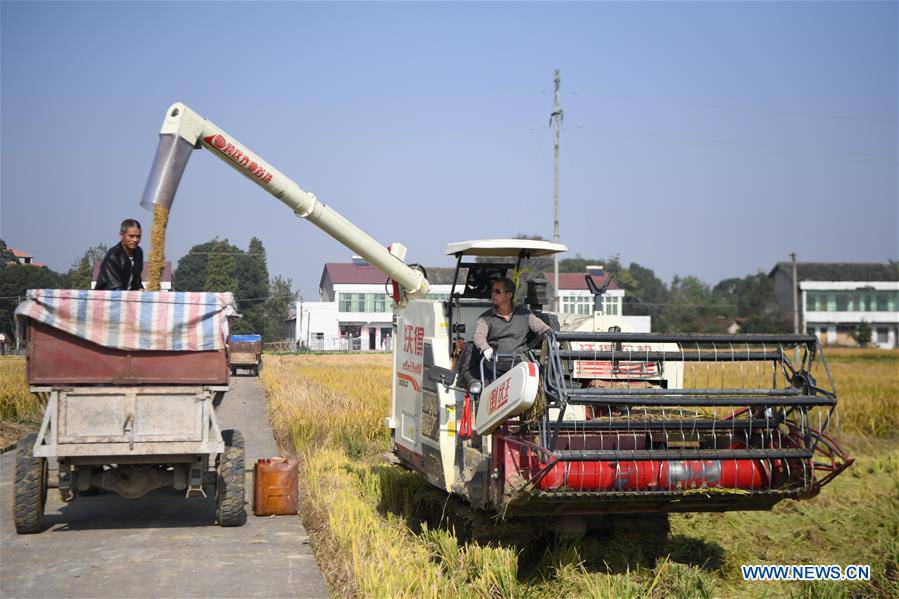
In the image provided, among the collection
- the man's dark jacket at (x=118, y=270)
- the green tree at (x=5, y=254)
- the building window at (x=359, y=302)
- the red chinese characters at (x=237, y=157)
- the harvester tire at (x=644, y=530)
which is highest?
the building window at (x=359, y=302)

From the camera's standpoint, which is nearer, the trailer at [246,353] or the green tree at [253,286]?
the trailer at [246,353]

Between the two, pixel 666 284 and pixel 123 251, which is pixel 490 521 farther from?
pixel 666 284

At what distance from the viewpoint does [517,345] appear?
27.2 ft

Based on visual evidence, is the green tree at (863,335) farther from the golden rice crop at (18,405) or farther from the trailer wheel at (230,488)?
the trailer wheel at (230,488)

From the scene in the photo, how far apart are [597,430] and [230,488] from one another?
154 inches

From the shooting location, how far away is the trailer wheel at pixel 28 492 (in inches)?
339

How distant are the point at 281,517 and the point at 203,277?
56408mm

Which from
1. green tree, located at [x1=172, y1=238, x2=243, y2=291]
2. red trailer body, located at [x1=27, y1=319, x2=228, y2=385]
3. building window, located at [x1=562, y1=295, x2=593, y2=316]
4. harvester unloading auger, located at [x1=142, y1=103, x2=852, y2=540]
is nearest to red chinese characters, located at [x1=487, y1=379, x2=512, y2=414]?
harvester unloading auger, located at [x1=142, y1=103, x2=852, y2=540]

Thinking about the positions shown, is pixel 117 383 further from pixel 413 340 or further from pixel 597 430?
pixel 597 430

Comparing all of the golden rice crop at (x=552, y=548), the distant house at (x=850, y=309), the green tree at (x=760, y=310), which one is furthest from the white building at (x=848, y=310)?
the golden rice crop at (x=552, y=548)

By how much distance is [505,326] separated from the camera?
8312mm

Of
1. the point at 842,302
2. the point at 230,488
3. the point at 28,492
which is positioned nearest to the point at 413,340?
the point at 230,488

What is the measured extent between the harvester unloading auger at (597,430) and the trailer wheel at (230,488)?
67.9 inches

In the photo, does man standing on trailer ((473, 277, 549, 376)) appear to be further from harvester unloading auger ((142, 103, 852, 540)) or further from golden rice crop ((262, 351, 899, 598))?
golden rice crop ((262, 351, 899, 598))
